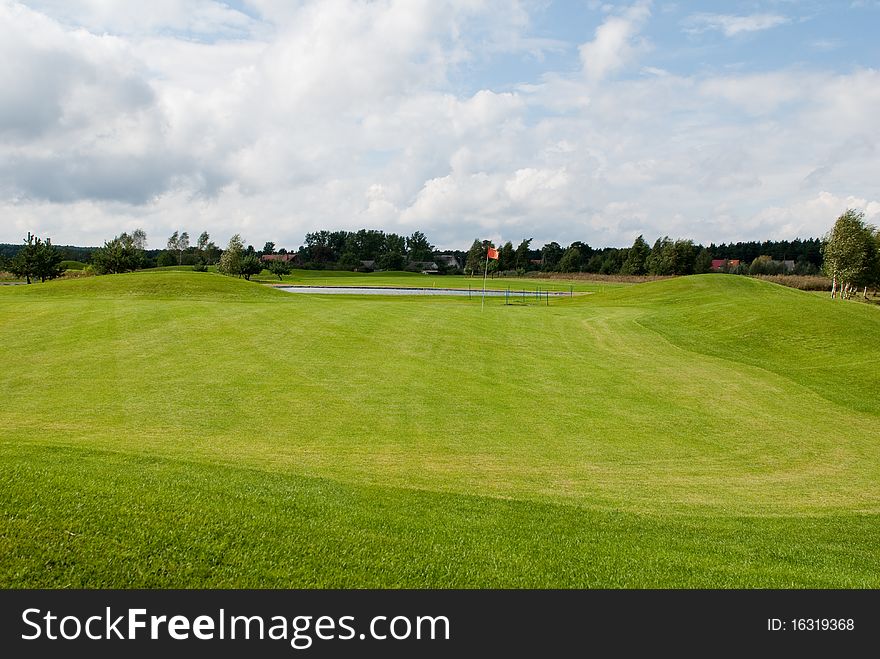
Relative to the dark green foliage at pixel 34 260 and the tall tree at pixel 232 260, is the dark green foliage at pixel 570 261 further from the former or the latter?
the dark green foliage at pixel 34 260

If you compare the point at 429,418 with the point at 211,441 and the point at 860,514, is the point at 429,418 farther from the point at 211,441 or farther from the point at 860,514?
the point at 860,514

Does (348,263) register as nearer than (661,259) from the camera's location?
No

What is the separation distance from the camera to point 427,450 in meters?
12.8

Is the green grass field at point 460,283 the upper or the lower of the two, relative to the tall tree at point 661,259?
lower

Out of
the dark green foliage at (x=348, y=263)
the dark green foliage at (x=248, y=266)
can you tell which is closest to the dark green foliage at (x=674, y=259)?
the dark green foliage at (x=248, y=266)

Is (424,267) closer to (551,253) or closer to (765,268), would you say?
(551,253)

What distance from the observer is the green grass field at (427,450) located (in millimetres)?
6516

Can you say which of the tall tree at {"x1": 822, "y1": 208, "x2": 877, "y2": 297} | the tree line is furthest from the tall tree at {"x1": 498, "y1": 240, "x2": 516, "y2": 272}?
the tall tree at {"x1": 822, "y1": 208, "x2": 877, "y2": 297}

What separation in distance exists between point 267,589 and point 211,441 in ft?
24.6

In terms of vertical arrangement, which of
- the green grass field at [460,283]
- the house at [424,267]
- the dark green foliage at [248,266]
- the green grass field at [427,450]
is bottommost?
the green grass field at [427,450]

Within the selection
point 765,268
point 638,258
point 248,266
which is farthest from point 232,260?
point 765,268

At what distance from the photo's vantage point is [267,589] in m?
5.74

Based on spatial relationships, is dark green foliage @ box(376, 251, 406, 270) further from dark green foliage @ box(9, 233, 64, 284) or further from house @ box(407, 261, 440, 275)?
dark green foliage @ box(9, 233, 64, 284)

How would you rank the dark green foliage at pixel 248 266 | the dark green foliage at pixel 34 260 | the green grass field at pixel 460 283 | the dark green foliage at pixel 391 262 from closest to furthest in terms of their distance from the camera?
the dark green foliage at pixel 34 260 < the green grass field at pixel 460 283 < the dark green foliage at pixel 248 266 < the dark green foliage at pixel 391 262
